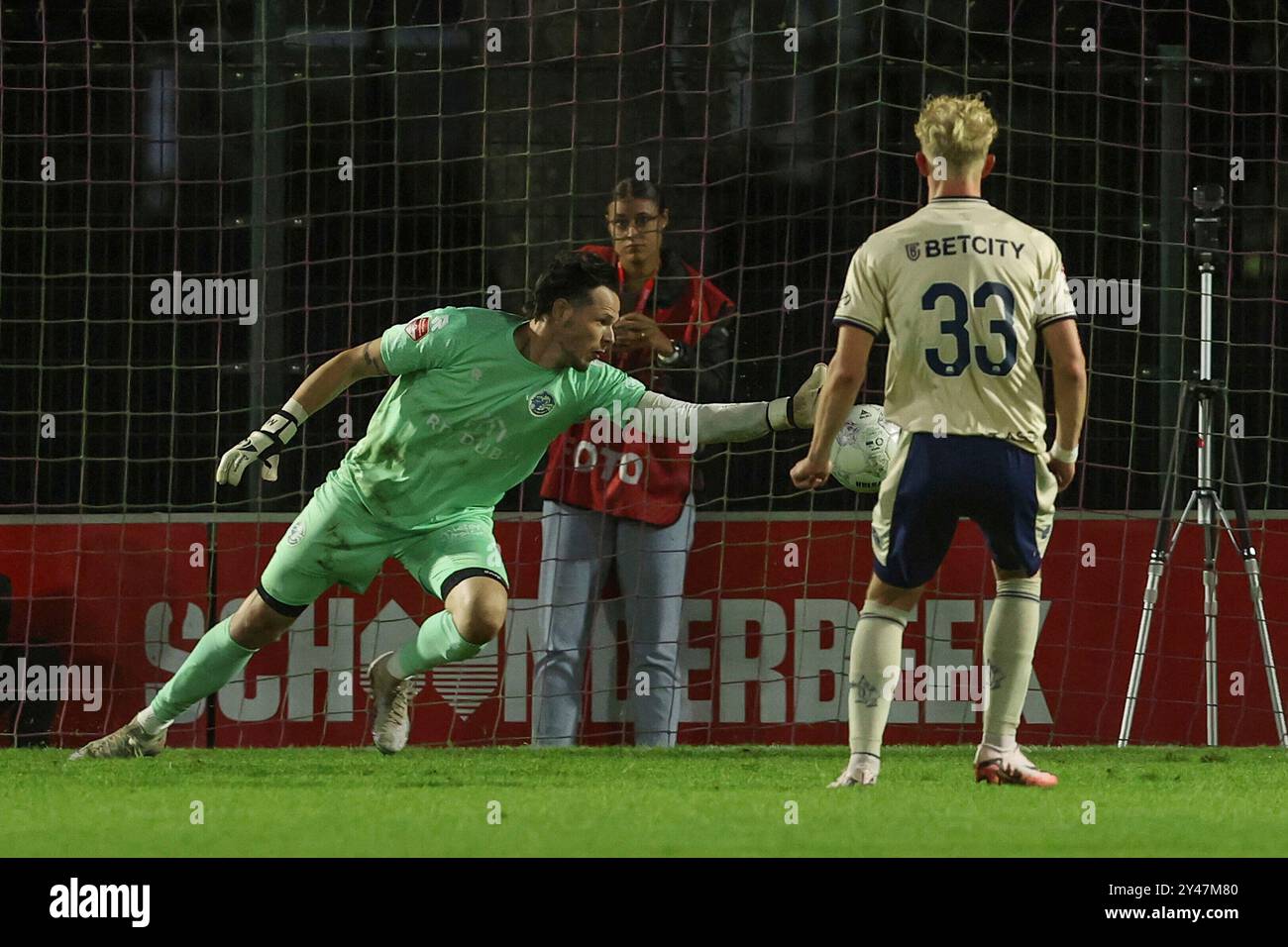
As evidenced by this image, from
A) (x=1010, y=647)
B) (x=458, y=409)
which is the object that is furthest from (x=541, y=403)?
(x=1010, y=647)

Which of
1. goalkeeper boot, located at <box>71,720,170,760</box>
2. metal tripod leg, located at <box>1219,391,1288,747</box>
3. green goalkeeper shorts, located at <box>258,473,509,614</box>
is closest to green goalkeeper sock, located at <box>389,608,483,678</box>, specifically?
green goalkeeper shorts, located at <box>258,473,509,614</box>

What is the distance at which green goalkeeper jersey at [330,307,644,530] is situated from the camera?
6957mm

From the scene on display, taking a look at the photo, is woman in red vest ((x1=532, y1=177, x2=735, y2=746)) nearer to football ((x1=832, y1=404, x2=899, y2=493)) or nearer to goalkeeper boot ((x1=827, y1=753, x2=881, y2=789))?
football ((x1=832, y1=404, x2=899, y2=493))

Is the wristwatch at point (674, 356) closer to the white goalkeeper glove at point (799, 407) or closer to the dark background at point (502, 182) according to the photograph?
the dark background at point (502, 182)

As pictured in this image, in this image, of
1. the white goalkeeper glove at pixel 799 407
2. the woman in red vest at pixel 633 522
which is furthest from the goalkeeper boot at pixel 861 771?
the woman in red vest at pixel 633 522

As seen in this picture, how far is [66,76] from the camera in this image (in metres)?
9.79

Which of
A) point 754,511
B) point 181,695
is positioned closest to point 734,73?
point 754,511

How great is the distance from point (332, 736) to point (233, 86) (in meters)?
3.04

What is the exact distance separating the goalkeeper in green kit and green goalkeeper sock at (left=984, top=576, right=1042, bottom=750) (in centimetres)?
111

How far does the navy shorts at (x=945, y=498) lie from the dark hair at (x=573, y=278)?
1.37m

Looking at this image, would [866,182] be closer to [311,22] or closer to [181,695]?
[311,22]

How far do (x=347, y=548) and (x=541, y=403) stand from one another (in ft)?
2.70

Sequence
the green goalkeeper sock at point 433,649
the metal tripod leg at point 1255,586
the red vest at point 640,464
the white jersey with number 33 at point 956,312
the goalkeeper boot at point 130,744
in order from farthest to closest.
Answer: the metal tripod leg at point 1255,586 < the red vest at point 640,464 < the goalkeeper boot at point 130,744 < the green goalkeeper sock at point 433,649 < the white jersey with number 33 at point 956,312

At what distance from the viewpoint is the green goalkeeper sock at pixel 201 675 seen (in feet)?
23.4
